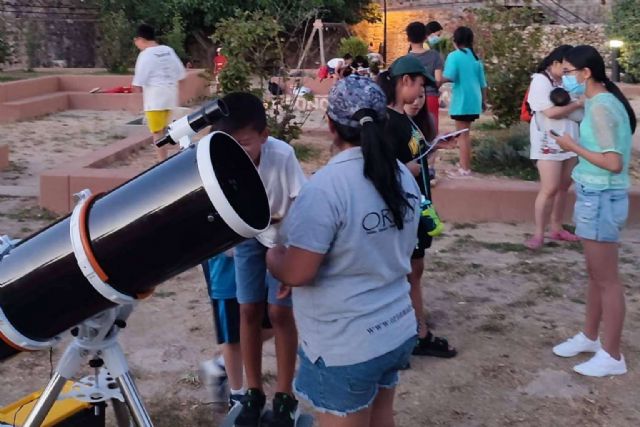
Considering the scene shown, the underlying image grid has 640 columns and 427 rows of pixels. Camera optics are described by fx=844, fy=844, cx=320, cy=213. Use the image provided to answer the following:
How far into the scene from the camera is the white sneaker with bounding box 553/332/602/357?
14.0 ft

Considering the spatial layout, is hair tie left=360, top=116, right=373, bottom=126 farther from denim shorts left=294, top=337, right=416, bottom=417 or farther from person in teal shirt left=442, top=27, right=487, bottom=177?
person in teal shirt left=442, top=27, right=487, bottom=177

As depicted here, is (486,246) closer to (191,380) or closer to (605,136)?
(605,136)

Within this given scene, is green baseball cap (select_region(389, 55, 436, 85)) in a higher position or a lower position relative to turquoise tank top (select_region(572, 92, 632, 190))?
higher

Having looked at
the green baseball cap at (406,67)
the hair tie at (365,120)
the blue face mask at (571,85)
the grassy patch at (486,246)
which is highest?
the green baseball cap at (406,67)

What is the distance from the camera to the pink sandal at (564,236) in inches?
244

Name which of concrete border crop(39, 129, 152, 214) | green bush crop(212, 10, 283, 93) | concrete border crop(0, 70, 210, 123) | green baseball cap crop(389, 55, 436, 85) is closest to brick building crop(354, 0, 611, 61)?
concrete border crop(0, 70, 210, 123)

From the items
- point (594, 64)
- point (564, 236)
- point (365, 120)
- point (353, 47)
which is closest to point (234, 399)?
point (365, 120)

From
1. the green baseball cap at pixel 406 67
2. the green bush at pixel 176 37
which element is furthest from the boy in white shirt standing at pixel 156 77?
the green bush at pixel 176 37

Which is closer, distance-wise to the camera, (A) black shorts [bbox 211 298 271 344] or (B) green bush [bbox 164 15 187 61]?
(A) black shorts [bbox 211 298 271 344]

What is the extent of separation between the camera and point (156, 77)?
8172 millimetres

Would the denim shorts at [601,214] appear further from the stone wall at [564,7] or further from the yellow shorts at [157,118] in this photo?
the stone wall at [564,7]

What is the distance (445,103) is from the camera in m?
13.4

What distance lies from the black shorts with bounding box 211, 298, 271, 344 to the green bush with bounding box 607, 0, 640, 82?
14167mm

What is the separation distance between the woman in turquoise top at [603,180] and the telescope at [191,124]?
1979 mm
